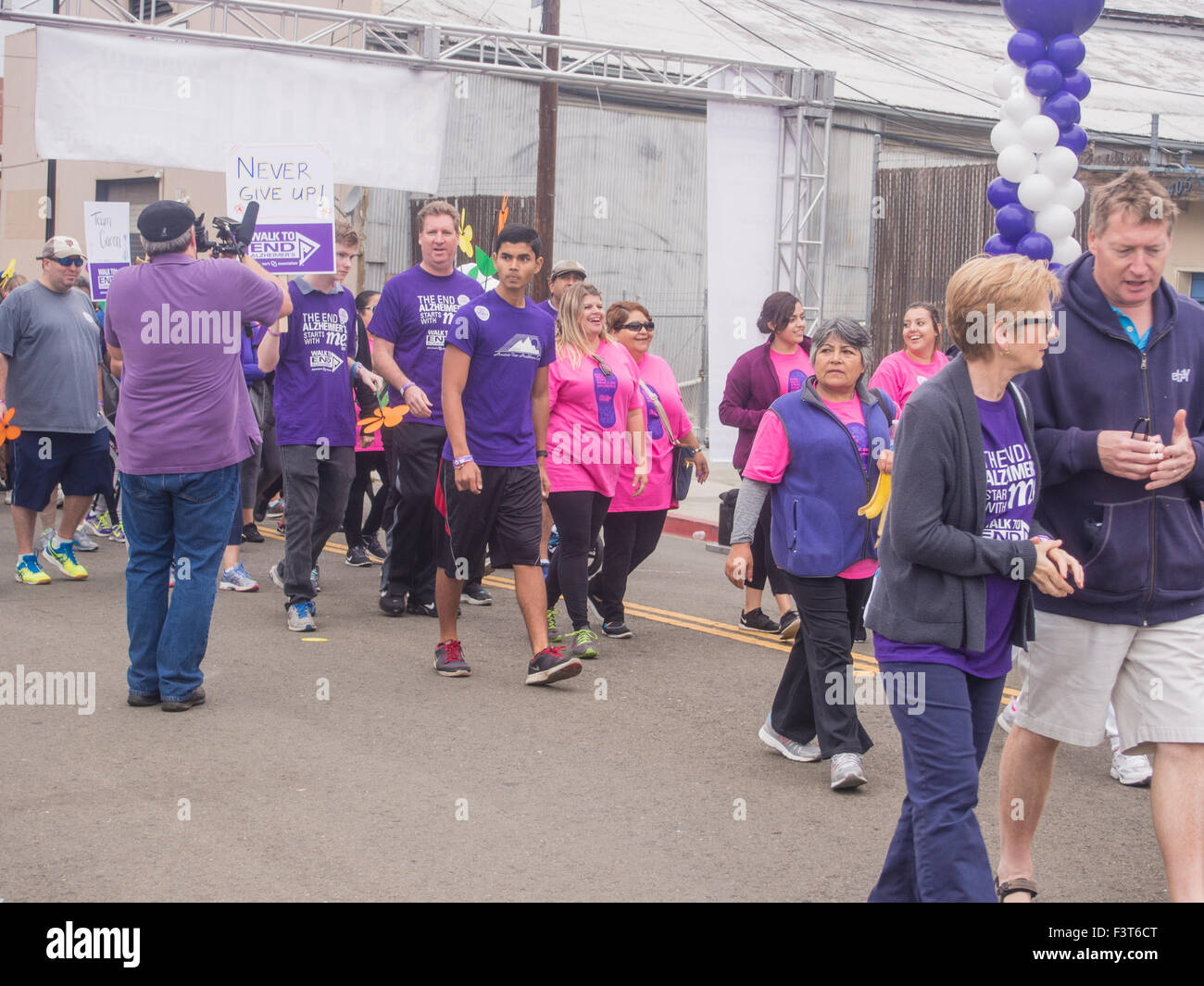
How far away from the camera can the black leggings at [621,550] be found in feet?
27.2

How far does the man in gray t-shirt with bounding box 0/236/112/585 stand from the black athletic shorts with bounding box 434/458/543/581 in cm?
356

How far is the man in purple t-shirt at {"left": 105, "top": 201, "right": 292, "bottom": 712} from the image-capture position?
6.37m

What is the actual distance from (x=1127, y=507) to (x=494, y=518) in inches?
144

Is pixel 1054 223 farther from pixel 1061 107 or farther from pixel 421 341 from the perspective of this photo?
pixel 421 341

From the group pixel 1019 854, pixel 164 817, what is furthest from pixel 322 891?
pixel 1019 854

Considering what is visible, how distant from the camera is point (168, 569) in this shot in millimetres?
6586

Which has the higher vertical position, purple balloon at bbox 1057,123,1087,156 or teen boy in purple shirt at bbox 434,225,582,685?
purple balloon at bbox 1057,123,1087,156

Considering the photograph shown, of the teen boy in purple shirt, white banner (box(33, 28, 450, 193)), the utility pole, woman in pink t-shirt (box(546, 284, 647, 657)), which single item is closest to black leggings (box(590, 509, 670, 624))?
woman in pink t-shirt (box(546, 284, 647, 657))

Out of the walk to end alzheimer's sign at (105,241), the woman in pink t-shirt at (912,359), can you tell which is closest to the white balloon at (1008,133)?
the woman in pink t-shirt at (912,359)

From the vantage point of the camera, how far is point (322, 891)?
4.28m

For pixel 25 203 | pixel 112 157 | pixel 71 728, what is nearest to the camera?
pixel 71 728

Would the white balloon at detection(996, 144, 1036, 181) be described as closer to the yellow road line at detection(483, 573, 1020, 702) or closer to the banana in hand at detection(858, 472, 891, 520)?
the yellow road line at detection(483, 573, 1020, 702)
